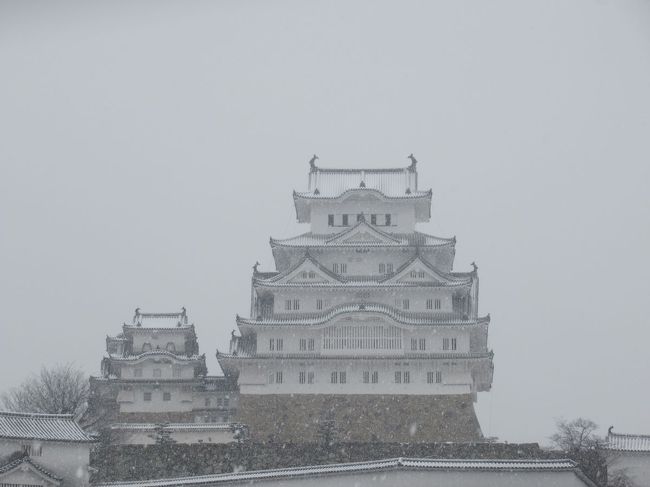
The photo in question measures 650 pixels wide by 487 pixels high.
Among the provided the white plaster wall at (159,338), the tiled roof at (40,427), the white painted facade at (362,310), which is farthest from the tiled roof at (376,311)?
the tiled roof at (40,427)

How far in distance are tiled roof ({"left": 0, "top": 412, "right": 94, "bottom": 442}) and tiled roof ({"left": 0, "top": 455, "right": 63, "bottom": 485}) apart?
957 mm

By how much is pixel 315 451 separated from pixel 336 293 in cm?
1562

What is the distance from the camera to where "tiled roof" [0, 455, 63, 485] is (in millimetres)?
31844

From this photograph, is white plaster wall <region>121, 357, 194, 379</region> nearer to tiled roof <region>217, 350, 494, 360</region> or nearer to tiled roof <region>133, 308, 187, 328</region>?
tiled roof <region>133, 308, 187, 328</region>

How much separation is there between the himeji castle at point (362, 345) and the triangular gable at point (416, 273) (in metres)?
0.04

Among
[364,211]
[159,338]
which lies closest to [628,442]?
[364,211]

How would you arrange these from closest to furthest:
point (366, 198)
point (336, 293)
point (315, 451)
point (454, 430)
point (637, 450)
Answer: point (315, 451)
point (637, 450)
point (454, 430)
point (336, 293)
point (366, 198)

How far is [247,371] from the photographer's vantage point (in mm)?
45375

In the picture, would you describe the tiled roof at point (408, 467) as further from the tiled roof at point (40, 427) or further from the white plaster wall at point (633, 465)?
the white plaster wall at point (633, 465)

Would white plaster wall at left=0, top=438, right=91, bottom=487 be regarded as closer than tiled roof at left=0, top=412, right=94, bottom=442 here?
Yes

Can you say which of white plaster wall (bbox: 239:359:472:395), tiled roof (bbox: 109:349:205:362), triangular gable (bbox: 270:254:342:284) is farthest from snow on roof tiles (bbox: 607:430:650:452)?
tiled roof (bbox: 109:349:205:362)

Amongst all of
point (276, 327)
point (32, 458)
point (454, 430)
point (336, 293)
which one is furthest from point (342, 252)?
point (32, 458)

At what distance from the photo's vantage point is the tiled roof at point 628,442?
38.3 metres

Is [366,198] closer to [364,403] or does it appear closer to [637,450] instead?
[364,403]
